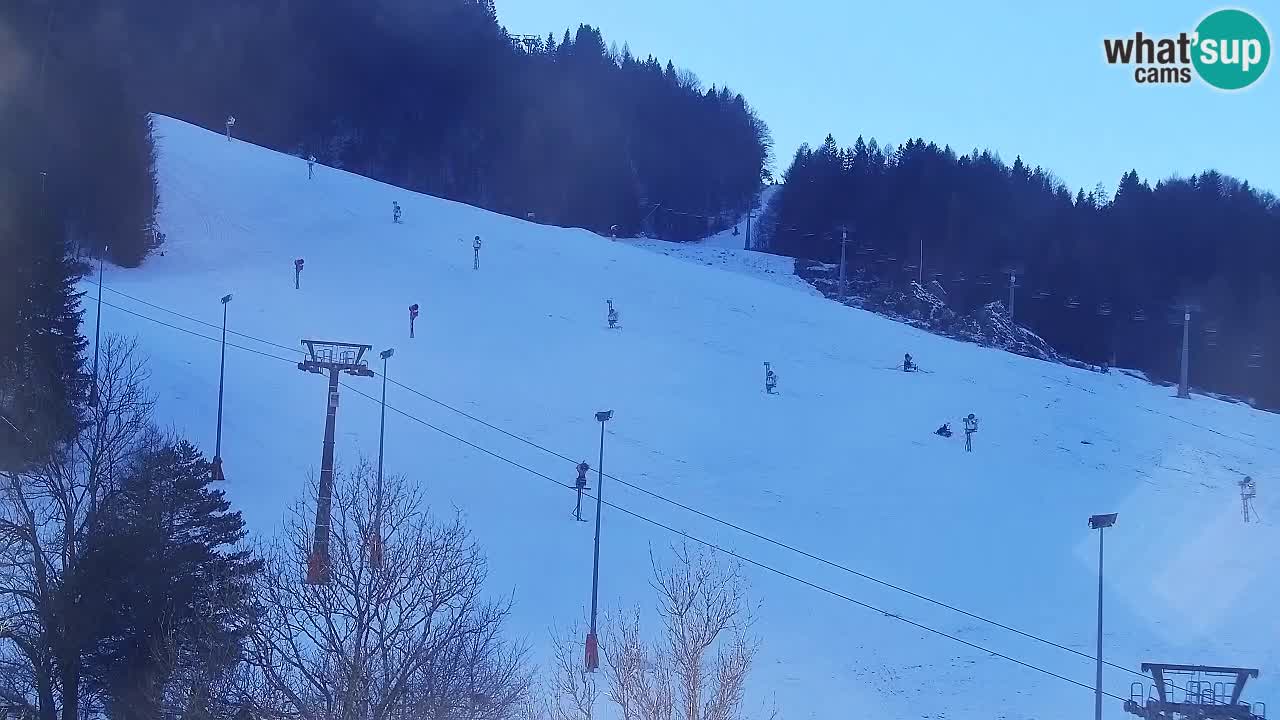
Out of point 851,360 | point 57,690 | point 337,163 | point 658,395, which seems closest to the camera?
point 57,690

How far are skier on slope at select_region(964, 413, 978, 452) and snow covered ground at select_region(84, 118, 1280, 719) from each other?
1.06 ft

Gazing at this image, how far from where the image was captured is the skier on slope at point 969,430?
38.1 m

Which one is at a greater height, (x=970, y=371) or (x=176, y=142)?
(x=176, y=142)

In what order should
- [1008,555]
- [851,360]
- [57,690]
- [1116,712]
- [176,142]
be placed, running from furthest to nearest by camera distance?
1. [176,142]
2. [851,360]
3. [1008,555]
4. [1116,712]
5. [57,690]

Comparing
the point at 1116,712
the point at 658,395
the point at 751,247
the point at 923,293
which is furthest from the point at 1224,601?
the point at 751,247

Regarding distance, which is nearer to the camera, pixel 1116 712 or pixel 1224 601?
pixel 1116 712

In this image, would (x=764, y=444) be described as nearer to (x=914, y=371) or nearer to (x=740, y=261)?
(x=914, y=371)

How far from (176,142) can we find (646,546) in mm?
46589

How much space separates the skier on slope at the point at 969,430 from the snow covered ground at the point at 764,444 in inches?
12.7

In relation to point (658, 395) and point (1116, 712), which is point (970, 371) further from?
point (1116, 712)

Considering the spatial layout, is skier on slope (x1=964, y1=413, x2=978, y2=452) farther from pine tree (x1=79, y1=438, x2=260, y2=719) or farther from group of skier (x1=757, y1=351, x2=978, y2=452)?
pine tree (x1=79, y1=438, x2=260, y2=719)

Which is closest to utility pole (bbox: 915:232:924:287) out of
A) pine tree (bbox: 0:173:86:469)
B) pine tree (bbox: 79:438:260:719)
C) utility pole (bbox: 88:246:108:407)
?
utility pole (bbox: 88:246:108:407)

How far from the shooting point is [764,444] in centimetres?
3628

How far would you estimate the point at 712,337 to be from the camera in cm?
4788
